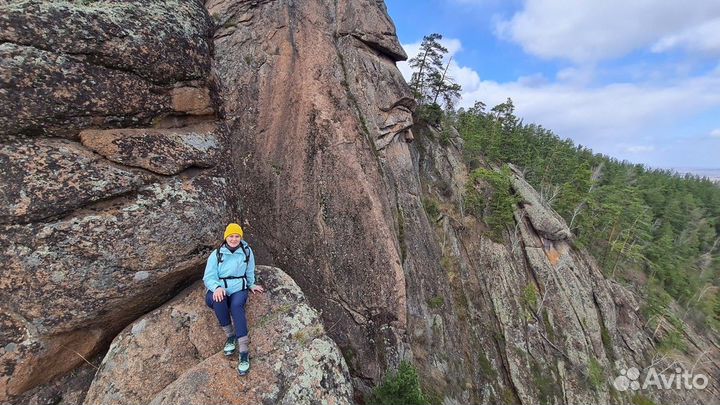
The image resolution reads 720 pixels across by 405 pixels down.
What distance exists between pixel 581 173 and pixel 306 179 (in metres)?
41.7

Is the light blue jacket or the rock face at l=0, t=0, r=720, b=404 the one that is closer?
the rock face at l=0, t=0, r=720, b=404

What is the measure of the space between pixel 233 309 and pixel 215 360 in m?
1.27

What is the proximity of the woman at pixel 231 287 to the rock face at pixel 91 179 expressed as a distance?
153 centimetres

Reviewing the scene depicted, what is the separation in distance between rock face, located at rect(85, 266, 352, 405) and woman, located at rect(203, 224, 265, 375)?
47cm

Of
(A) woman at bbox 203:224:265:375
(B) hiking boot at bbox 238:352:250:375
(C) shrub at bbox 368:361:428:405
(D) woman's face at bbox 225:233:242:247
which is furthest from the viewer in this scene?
(C) shrub at bbox 368:361:428:405

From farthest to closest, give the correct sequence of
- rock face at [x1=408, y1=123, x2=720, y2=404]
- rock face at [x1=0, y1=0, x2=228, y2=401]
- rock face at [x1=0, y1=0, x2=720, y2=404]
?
rock face at [x1=408, y1=123, x2=720, y2=404] < rock face at [x1=0, y1=0, x2=720, y2=404] < rock face at [x1=0, y1=0, x2=228, y2=401]

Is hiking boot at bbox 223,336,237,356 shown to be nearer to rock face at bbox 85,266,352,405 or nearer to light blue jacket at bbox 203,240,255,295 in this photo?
rock face at bbox 85,266,352,405

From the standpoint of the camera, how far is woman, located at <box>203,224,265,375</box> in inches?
314

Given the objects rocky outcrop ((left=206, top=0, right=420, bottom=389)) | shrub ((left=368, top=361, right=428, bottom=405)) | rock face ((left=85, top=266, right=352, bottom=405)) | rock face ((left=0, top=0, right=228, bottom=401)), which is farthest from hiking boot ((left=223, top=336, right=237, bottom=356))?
shrub ((left=368, top=361, right=428, bottom=405))

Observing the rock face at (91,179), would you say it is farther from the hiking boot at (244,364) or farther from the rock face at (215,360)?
the hiking boot at (244,364)

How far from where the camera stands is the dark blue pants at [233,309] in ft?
26.3

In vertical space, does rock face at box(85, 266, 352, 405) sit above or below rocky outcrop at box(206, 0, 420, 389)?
below

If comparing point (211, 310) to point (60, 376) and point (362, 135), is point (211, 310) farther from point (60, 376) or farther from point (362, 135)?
point (362, 135)

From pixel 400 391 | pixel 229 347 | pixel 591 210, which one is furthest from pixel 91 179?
pixel 591 210
